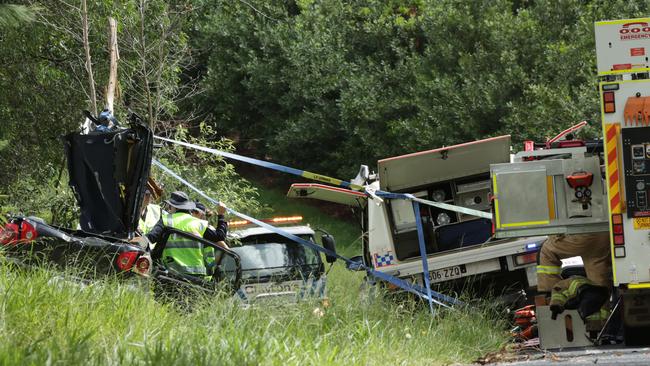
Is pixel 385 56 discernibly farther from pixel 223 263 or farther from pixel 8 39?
pixel 223 263

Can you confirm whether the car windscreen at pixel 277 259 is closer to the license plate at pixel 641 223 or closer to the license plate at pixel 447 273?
the license plate at pixel 447 273

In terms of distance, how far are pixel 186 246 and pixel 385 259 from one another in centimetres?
374

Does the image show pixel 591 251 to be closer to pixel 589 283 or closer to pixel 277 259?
pixel 589 283

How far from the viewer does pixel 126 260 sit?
921cm

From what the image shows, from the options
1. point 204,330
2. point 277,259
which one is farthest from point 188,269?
point 204,330

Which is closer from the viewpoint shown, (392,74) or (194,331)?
(194,331)

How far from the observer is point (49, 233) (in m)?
9.20

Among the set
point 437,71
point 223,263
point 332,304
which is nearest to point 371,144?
point 437,71

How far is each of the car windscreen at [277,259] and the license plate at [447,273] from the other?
56.5 inches

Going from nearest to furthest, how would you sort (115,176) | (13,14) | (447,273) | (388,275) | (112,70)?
(115,176) → (13,14) → (388,275) → (447,273) → (112,70)

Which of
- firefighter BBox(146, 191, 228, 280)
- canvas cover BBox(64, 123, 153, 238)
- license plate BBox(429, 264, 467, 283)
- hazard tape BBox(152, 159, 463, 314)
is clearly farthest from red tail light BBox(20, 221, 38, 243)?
license plate BBox(429, 264, 467, 283)

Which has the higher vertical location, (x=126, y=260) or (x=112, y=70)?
(x=112, y=70)

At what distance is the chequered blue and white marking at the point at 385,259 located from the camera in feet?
44.7

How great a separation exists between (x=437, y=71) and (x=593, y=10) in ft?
12.9
